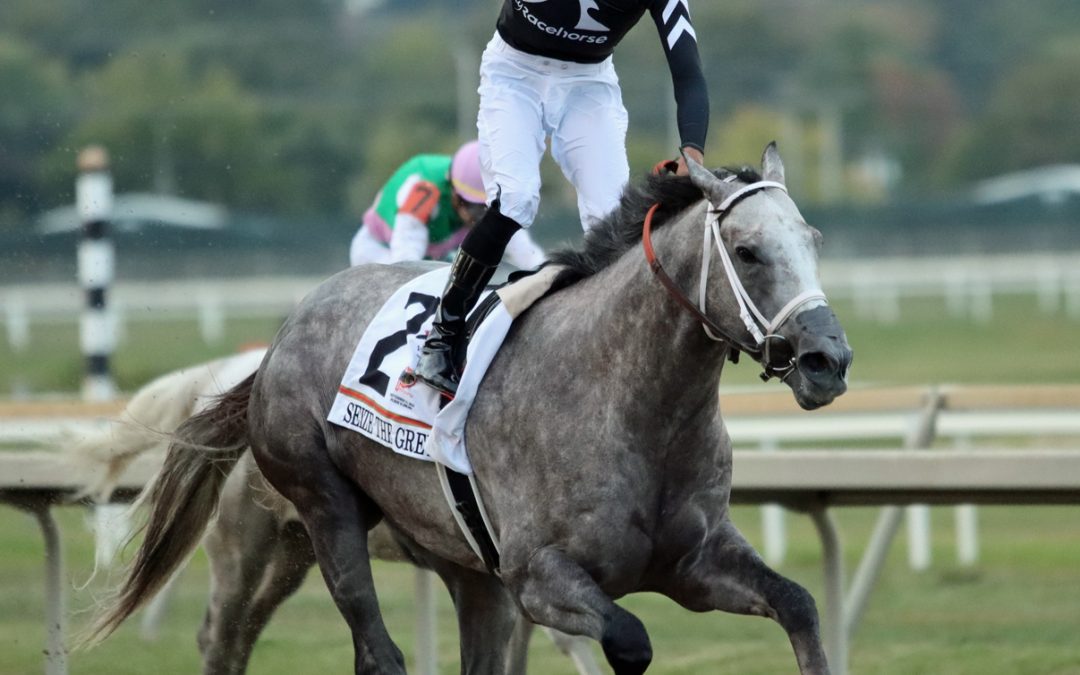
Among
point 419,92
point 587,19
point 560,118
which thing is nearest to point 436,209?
point 560,118

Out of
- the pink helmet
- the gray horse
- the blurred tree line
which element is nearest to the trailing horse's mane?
the gray horse

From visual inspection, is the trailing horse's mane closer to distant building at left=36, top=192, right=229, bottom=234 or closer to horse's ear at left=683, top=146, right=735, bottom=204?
horse's ear at left=683, top=146, right=735, bottom=204

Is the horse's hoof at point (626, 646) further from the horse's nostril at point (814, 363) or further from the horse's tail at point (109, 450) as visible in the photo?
the horse's tail at point (109, 450)

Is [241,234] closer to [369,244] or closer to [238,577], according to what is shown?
[369,244]

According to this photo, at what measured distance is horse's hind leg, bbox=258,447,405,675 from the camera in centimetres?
472

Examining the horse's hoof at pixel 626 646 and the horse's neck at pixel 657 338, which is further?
the horse's neck at pixel 657 338

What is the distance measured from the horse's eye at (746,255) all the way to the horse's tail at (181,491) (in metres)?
2.10

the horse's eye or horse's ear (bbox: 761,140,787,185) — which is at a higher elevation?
horse's ear (bbox: 761,140,787,185)

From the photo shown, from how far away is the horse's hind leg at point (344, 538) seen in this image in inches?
186

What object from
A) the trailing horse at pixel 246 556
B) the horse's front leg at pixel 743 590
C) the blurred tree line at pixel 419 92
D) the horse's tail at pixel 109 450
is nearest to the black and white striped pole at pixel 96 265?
the horse's tail at pixel 109 450

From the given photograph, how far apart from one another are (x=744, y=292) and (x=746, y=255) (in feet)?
0.28

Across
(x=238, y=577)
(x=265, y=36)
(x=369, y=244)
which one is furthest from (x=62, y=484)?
(x=265, y=36)

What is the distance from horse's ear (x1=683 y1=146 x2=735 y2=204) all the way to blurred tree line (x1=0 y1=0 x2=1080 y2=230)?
16308mm

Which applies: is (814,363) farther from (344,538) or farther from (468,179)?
(468,179)
